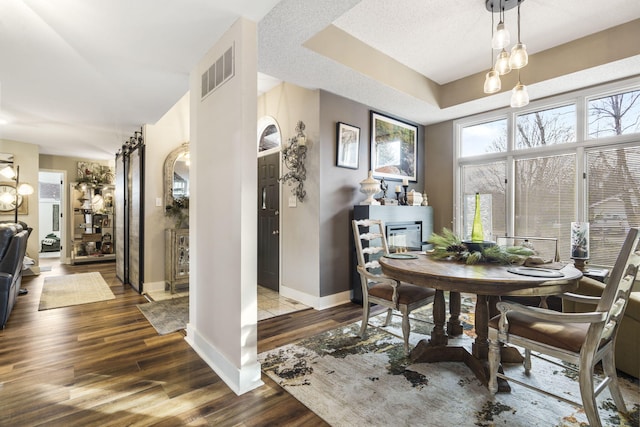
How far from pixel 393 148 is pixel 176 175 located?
10.4 feet

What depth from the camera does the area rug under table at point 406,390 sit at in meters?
1.67

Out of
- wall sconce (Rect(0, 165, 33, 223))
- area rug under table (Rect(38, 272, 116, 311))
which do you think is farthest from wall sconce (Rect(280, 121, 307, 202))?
wall sconce (Rect(0, 165, 33, 223))

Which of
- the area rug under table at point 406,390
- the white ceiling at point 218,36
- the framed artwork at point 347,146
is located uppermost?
the white ceiling at point 218,36

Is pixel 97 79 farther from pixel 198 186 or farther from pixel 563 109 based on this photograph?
pixel 563 109

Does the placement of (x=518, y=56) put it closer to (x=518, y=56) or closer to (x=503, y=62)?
(x=518, y=56)

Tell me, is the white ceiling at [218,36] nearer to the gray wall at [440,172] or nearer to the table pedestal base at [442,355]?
the gray wall at [440,172]

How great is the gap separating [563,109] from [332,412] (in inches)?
166

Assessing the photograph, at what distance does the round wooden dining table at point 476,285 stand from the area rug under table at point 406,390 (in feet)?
0.26

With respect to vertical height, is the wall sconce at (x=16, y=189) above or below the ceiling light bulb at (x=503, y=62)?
below

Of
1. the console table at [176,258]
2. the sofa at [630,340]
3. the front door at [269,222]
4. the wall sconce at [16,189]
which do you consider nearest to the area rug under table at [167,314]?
the console table at [176,258]

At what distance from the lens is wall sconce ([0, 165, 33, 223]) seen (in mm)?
5281

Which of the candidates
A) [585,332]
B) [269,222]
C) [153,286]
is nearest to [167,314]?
[153,286]

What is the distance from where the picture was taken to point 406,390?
194cm

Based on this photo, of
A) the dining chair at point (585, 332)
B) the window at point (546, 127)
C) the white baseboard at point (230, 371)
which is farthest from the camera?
the window at point (546, 127)
